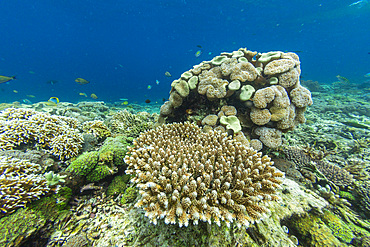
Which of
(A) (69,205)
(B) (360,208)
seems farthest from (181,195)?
(B) (360,208)

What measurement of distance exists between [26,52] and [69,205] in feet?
580

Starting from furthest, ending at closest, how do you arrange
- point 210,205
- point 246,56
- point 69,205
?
point 246,56 → point 69,205 → point 210,205

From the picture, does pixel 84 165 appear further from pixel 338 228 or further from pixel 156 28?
pixel 156 28

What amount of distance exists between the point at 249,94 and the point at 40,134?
654 cm

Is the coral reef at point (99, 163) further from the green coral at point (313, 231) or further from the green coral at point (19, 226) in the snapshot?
the green coral at point (313, 231)

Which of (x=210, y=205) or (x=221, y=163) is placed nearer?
(x=210, y=205)

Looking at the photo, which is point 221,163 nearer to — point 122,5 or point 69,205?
point 69,205

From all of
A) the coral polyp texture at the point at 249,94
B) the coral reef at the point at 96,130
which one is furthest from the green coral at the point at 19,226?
the coral polyp texture at the point at 249,94

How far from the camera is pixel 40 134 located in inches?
154

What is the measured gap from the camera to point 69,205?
2820 mm

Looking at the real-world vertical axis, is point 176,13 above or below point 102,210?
above

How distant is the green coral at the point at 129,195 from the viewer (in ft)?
9.66

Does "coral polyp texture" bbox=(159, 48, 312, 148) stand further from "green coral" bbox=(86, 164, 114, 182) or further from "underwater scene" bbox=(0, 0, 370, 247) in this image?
"green coral" bbox=(86, 164, 114, 182)

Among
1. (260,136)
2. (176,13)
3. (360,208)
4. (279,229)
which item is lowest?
(360,208)
